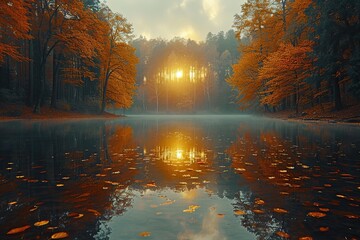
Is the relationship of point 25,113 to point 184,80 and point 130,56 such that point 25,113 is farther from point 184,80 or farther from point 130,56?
point 184,80

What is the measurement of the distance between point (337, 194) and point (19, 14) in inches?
943

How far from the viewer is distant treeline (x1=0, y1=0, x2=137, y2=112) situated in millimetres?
25766

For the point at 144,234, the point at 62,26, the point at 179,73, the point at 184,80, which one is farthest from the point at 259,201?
the point at 179,73

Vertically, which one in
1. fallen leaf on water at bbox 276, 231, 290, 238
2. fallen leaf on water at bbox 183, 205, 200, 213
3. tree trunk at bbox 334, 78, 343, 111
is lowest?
fallen leaf on water at bbox 276, 231, 290, 238

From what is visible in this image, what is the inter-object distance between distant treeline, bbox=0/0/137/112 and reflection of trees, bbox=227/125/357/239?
20991 mm

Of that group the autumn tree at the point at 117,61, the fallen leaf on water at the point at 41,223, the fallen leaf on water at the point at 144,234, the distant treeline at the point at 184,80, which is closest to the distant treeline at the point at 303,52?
the autumn tree at the point at 117,61

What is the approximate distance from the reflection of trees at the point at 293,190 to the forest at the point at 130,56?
14862 mm

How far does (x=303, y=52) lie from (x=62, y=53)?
25747 mm

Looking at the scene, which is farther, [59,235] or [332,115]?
[332,115]

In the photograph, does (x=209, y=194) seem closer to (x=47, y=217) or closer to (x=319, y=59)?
(x=47, y=217)

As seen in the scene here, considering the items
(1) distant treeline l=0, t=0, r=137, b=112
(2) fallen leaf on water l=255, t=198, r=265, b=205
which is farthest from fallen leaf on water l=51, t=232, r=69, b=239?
(1) distant treeline l=0, t=0, r=137, b=112

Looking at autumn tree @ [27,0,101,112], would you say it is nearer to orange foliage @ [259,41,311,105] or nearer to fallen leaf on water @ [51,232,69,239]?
orange foliage @ [259,41,311,105]

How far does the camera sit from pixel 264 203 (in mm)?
3883

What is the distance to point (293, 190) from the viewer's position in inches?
176
